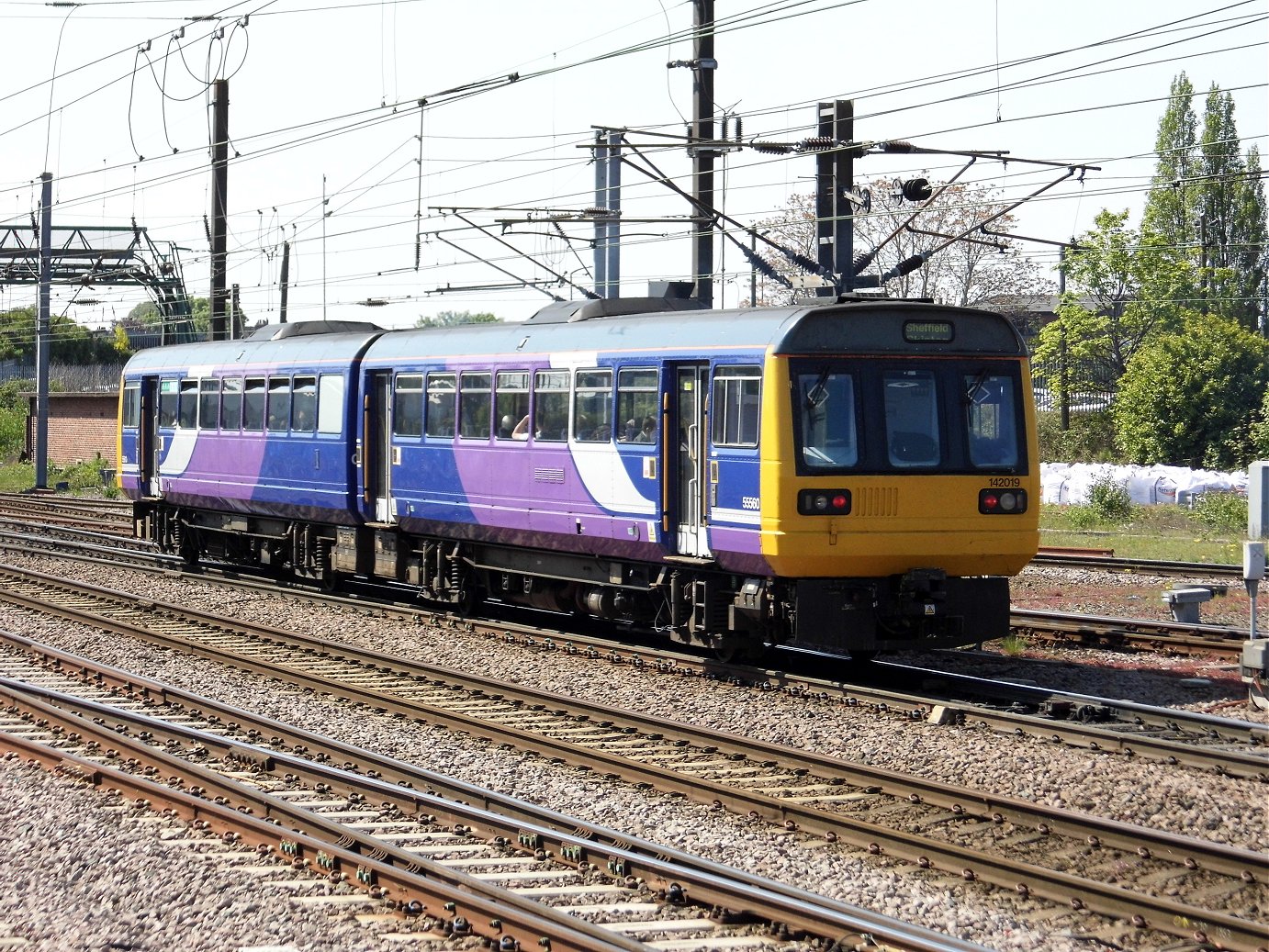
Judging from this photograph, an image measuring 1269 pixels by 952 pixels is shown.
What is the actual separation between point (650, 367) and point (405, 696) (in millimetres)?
3573

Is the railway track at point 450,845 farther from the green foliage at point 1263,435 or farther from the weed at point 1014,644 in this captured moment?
the green foliage at point 1263,435

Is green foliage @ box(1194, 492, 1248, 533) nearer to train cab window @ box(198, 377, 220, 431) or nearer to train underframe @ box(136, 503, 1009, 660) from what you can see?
train underframe @ box(136, 503, 1009, 660)

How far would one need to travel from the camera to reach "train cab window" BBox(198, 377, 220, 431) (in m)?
21.9

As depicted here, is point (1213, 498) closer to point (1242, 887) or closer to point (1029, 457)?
point (1029, 457)

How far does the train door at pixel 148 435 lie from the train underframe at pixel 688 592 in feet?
14.4

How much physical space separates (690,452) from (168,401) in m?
12.3

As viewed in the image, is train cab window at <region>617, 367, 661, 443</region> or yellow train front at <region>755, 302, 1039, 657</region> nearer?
yellow train front at <region>755, 302, 1039, 657</region>

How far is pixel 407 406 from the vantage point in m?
17.8

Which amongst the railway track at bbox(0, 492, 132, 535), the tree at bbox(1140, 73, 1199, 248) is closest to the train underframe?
the railway track at bbox(0, 492, 132, 535)

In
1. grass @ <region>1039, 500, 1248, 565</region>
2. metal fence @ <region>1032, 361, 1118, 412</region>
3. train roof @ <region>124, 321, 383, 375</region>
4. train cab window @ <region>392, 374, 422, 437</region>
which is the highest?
metal fence @ <region>1032, 361, 1118, 412</region>

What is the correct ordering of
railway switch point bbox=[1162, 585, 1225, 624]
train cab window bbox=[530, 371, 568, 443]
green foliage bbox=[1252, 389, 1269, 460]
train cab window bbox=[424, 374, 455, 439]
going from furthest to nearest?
green foliage bbox=[1252, 389, 1269, 460] < train cab window bbox=[424, 374, 455, 439] < railway switch point bbox=[1162, 585, 1225, 624] < train cab window bbox=[530, 371, 568, 443]

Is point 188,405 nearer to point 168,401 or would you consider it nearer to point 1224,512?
point 168,401

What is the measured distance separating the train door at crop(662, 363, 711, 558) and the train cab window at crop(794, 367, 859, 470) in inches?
43.1

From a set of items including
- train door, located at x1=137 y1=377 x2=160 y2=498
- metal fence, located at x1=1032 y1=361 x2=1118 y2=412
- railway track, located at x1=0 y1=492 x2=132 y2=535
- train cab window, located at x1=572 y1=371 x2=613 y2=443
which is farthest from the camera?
metal fence, located at x1=1032 y1=361 x2=1118 y2=412
